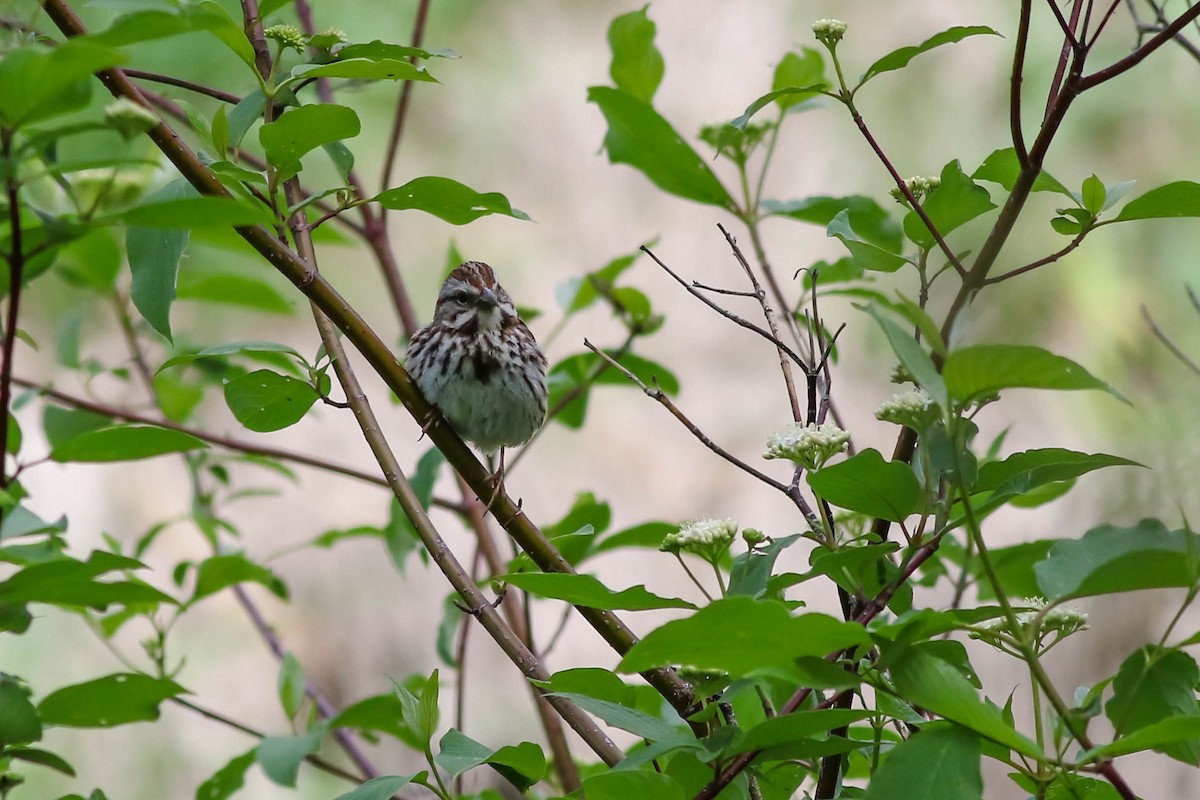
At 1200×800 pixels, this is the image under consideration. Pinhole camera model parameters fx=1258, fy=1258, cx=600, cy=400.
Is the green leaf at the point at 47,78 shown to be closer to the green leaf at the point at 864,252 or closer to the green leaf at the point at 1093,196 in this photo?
the green leaf at the point at 864,252

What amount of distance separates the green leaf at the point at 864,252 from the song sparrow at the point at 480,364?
1.19 metres

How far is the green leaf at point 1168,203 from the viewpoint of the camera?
1.18 m

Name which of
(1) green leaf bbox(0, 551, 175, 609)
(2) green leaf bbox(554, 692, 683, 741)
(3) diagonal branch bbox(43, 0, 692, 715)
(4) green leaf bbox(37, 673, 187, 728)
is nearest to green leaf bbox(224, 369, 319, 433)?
(3) diagonal branch bbox(43, 0, 692, 715)

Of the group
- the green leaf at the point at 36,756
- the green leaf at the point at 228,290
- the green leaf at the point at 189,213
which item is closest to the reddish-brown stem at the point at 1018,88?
the green leaf at the point at 189,213

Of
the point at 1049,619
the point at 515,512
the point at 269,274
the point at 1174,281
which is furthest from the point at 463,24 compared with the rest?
the point at 1049,619

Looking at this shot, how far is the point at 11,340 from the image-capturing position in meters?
1.06

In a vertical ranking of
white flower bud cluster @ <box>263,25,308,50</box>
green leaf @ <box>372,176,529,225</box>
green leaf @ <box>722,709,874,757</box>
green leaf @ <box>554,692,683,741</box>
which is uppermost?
white flower bud cluster @ <box>263,25,308,50</box>

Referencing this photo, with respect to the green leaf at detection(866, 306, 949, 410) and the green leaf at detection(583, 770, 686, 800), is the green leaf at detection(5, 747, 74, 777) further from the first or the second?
the green leaf at detection(866, 306, 949, 410)

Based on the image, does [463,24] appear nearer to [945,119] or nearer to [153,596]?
[945,119]

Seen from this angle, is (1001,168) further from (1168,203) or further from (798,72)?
(798,72)

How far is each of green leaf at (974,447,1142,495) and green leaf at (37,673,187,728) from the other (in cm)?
99

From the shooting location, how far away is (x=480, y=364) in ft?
7.88

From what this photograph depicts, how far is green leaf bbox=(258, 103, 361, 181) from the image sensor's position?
1.17 meters

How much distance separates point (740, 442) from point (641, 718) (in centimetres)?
470
